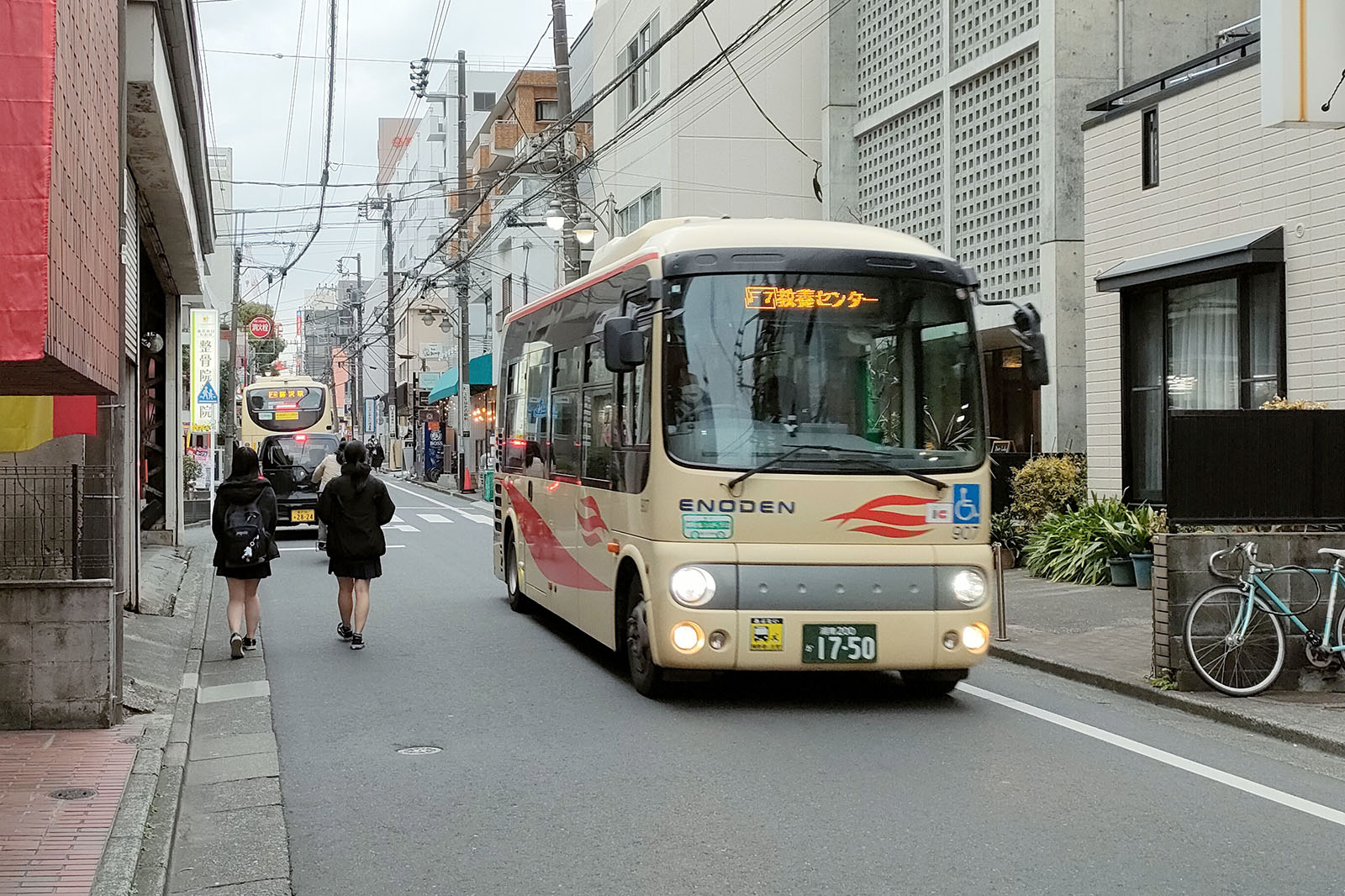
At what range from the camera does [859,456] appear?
29.9 feet

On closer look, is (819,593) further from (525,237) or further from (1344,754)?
(525,237)

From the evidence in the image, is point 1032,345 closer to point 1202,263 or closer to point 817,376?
point 817,376

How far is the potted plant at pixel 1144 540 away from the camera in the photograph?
15.4 metres

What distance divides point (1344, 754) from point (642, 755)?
3.99 meters

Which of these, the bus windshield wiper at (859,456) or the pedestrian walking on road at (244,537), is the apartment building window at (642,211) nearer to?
the pedestrian walking on road at (244,537)

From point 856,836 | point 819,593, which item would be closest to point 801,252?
point 819,593

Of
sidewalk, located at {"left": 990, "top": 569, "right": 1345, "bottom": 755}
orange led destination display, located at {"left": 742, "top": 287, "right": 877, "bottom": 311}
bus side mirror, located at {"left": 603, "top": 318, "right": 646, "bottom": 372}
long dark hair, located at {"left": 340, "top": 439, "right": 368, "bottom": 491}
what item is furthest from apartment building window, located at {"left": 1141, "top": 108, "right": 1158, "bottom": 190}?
long dark hair, located at {"left": 340, "top": 439, "right": 368, "bottom": 491}

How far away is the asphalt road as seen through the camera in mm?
5746

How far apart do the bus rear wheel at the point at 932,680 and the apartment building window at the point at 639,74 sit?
25.2 meters

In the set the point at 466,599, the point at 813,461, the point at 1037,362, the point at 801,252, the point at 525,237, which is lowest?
the point at 466,599

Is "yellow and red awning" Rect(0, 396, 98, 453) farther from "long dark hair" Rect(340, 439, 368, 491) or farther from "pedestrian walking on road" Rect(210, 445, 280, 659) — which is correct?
"long dark hair" Rect(340, 439, 368, 491)

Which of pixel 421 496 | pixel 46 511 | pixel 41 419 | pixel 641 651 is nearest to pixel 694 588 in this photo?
pixel 641 651

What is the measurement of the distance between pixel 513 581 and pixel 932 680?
645 cm

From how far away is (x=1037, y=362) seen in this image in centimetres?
956
